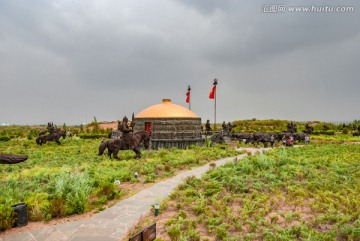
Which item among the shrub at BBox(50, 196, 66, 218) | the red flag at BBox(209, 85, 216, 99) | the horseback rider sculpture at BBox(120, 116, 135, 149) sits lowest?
the shrub at BBox(50, 196, 66, 218)

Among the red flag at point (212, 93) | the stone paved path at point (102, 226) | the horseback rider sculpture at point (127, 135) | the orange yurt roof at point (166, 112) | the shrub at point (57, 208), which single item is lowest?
the stone paved path at point (102, 226)

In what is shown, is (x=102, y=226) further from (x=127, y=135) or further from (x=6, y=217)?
(x=127, y=135)

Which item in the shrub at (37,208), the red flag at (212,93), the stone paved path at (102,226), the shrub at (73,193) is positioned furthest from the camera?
the red flag at (212,93)

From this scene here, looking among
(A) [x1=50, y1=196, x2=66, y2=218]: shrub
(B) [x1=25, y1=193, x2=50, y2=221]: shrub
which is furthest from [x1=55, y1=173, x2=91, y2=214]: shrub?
(B) [x1=25, y1=193, x2=50, y2=221]: shrub

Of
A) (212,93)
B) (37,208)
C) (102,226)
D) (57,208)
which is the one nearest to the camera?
(102,226)

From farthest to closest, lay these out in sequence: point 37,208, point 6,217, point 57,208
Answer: point 57,208, point 37,208, point 6,217

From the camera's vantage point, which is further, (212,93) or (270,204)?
(212,93)

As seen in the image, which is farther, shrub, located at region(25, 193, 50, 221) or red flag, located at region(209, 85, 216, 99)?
red flag, located at region(209, 85, 216, 99)

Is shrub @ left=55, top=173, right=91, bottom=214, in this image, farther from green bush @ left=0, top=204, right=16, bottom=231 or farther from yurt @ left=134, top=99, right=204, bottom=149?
yurt @ left=134, top=99, right=204, bottom=149

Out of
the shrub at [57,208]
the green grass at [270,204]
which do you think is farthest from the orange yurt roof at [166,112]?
the shrub at [57,208]

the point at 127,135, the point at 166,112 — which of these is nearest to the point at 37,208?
the point at 127,135

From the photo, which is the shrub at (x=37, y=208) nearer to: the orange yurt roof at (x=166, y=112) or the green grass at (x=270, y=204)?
the green grass at (x=270, y=204)

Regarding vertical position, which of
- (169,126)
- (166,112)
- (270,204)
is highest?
(166,112)

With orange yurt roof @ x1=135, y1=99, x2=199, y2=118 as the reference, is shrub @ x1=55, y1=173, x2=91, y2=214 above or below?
below
